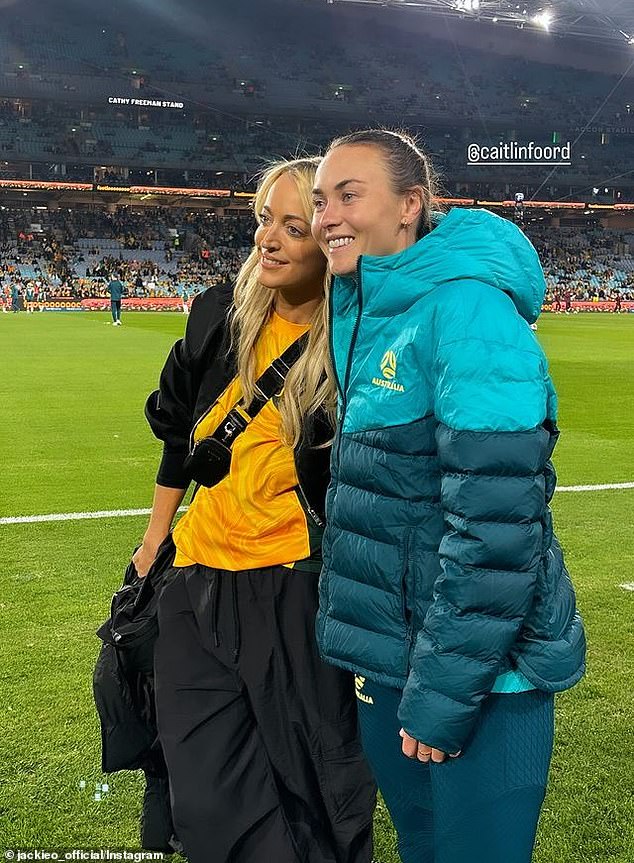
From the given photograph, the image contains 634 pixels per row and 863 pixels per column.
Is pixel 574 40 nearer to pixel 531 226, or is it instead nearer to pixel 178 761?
pixel 531 226

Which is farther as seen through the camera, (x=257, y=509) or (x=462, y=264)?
(x=257, y=509)

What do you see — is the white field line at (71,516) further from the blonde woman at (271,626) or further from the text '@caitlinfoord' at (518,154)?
the text '@caitlinfoord' at (518,154)

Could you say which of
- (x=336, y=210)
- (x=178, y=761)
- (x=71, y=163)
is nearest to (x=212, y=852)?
(x=178, y=761)

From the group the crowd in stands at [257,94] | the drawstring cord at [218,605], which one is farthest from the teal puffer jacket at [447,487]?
the crowd in stands at [257,94]

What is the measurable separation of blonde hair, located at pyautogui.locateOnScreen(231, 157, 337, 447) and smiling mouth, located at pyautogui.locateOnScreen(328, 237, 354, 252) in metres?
0.26

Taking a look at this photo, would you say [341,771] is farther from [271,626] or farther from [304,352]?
[304,352]

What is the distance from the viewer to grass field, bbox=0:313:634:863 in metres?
3.09

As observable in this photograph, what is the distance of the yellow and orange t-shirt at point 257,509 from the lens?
2445 millimetres

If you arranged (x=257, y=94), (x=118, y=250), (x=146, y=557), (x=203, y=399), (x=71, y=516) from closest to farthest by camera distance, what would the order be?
(x=203, y=399) < (x=146, y=557) < (x=71, y=516) < (x=118, y=250) < (x=257, y=94)

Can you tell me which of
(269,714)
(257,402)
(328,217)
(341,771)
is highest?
(328,217)

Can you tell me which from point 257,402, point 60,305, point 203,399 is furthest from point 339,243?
point 60,305

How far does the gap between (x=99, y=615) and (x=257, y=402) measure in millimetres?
2743

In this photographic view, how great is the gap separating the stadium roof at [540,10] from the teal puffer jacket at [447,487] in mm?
52575

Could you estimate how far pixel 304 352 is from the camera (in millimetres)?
2484
